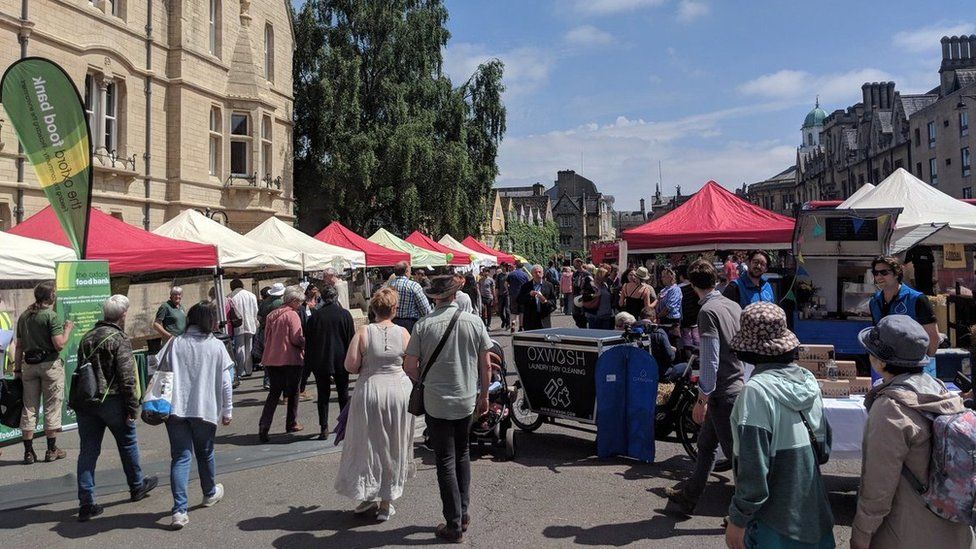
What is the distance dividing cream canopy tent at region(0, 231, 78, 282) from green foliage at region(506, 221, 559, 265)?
172 ft

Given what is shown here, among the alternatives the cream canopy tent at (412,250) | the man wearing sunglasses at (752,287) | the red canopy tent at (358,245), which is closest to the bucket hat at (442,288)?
the man wearing sunglasses at (752,287)

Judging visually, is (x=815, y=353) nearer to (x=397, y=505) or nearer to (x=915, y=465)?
(x=915, y=465)

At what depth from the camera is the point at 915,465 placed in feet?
8.17

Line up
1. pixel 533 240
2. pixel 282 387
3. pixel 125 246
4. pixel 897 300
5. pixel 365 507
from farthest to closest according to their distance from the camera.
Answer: pixel 533 240 < pixel 125 246 < pixel 282 387 < pixel 897 300 < pixel 365 507

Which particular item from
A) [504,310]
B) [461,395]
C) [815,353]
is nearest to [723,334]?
[815,353]

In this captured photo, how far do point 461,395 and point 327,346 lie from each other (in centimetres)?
319

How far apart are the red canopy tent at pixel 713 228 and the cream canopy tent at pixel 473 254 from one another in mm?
14462

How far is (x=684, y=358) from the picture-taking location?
28.3 ft

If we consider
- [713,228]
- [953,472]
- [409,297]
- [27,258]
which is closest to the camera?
[953,472]

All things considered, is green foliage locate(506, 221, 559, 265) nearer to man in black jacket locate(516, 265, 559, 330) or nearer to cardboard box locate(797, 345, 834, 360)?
man in black jacket locate(516, 265, 559, 330)

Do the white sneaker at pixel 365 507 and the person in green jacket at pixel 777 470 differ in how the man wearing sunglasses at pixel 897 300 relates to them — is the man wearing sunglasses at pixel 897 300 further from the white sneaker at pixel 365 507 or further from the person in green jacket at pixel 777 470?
the white sneaker at pixel 365 507

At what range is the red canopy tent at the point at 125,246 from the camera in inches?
386

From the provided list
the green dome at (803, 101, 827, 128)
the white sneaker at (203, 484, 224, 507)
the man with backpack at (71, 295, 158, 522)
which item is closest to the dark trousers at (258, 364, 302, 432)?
the white sneaker at (203, 484, 224, 507)

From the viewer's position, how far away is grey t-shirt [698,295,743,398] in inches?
183
